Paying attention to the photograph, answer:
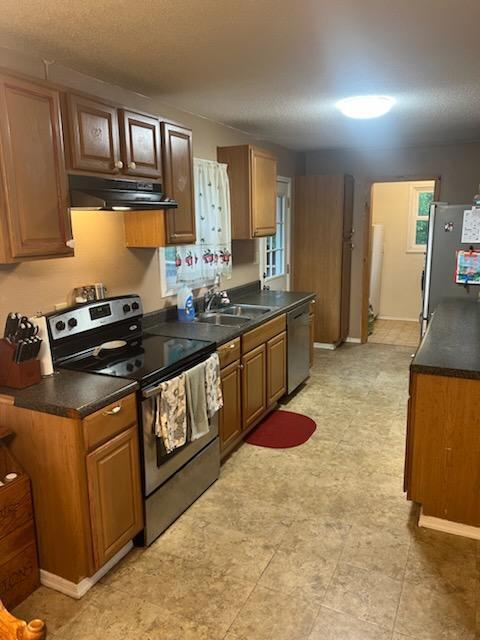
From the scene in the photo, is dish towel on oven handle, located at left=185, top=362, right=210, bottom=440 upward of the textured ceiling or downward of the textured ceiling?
downward

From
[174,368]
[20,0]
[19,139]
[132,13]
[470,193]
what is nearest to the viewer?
[20,0]

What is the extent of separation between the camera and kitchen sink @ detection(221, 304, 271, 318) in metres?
3.93

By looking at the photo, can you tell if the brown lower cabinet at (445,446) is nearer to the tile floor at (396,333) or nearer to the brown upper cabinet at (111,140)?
the brown upper cabinet at (111,140)

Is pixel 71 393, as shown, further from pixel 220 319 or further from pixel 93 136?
pixel 220 319

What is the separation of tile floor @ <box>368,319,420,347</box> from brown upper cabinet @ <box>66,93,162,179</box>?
442cm

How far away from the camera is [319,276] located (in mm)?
5789

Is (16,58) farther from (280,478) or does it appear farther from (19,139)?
(280,478)

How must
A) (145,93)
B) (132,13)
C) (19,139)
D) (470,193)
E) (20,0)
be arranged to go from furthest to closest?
(470,193) < (145,93) < (19,139) < (132,13) < (20,0)

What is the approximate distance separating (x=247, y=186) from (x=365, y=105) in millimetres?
1086

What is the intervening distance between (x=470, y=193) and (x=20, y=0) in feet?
16.4

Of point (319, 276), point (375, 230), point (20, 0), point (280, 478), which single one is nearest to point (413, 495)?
point (280, 478)

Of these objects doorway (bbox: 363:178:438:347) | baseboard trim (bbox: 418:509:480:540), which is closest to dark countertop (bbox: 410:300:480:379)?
baseboard trim (bbox: 418:509:480:540)

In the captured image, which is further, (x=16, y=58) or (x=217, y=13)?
(x=16, y=58)

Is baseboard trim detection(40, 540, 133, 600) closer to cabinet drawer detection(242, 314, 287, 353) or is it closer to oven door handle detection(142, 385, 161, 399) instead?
oven door handle detection(142, 385, 161, 399)
